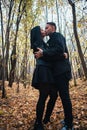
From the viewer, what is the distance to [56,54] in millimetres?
5070

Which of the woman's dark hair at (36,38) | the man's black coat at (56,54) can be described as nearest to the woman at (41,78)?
the woman's dark hair at (36,38)

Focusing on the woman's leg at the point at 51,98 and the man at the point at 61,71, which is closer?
the man at the point at 61,71

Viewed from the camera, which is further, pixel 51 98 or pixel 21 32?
pixel 21 32

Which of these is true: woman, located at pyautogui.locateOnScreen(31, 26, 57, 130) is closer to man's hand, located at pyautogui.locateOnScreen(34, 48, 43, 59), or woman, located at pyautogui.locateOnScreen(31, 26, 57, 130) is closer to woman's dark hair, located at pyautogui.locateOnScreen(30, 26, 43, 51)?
woman's dark hair, located at pyautogui.locateOnScreen(30, 26, 43, 51)

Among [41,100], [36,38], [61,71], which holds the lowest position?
[41,100]

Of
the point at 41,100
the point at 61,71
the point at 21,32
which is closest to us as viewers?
the point at 61,71

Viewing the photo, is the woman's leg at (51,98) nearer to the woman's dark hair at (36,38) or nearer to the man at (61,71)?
the man at (61,71)

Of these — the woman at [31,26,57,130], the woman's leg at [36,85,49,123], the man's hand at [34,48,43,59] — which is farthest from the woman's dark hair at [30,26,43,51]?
the woman's leg at [36,85,49,123]

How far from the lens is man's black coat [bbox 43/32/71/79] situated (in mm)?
5047

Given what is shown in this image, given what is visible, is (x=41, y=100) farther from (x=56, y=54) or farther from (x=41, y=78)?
(x=56, y=54)

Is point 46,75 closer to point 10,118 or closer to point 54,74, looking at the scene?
point 54,74

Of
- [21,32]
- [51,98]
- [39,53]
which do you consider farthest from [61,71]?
[21,32]

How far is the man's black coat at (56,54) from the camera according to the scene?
16.6 feet

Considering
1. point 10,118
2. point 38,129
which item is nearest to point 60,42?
point 38,129
